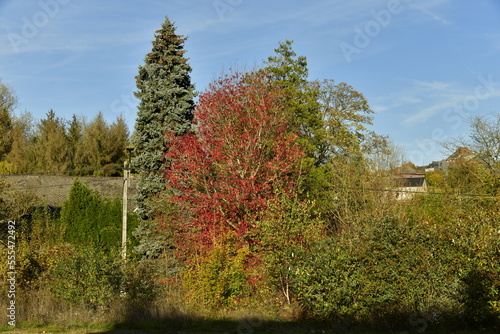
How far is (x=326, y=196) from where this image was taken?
20062mm

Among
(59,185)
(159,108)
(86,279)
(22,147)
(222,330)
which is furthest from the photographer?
(22,147)

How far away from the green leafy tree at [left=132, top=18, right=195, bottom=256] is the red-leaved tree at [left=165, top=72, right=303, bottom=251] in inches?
82.9

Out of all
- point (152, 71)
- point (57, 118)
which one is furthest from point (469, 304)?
point (57, 118)

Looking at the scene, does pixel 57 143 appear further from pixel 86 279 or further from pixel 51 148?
pixel 86 279

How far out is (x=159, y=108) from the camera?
19719mm

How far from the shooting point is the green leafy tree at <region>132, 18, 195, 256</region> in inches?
762

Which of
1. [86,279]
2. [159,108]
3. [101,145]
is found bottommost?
[86,279]

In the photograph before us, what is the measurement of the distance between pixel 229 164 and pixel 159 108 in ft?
17.4

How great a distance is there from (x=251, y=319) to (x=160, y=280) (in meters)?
3.13

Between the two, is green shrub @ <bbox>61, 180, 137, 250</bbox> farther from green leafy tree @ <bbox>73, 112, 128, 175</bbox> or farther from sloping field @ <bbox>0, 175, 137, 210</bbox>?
green leafy tree @ <bbox>73, 112, 128, 175</bbox>

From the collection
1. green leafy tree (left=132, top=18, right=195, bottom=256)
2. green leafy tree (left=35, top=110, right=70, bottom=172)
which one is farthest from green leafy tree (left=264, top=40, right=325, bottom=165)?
green leafy tree (left=35, top=110, right=70, bottom=172)

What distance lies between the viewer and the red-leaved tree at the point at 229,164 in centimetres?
1538

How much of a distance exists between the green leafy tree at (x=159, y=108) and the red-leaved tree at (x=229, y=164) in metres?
2.11

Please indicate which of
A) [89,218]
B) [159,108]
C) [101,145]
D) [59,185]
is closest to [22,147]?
[101,145]
